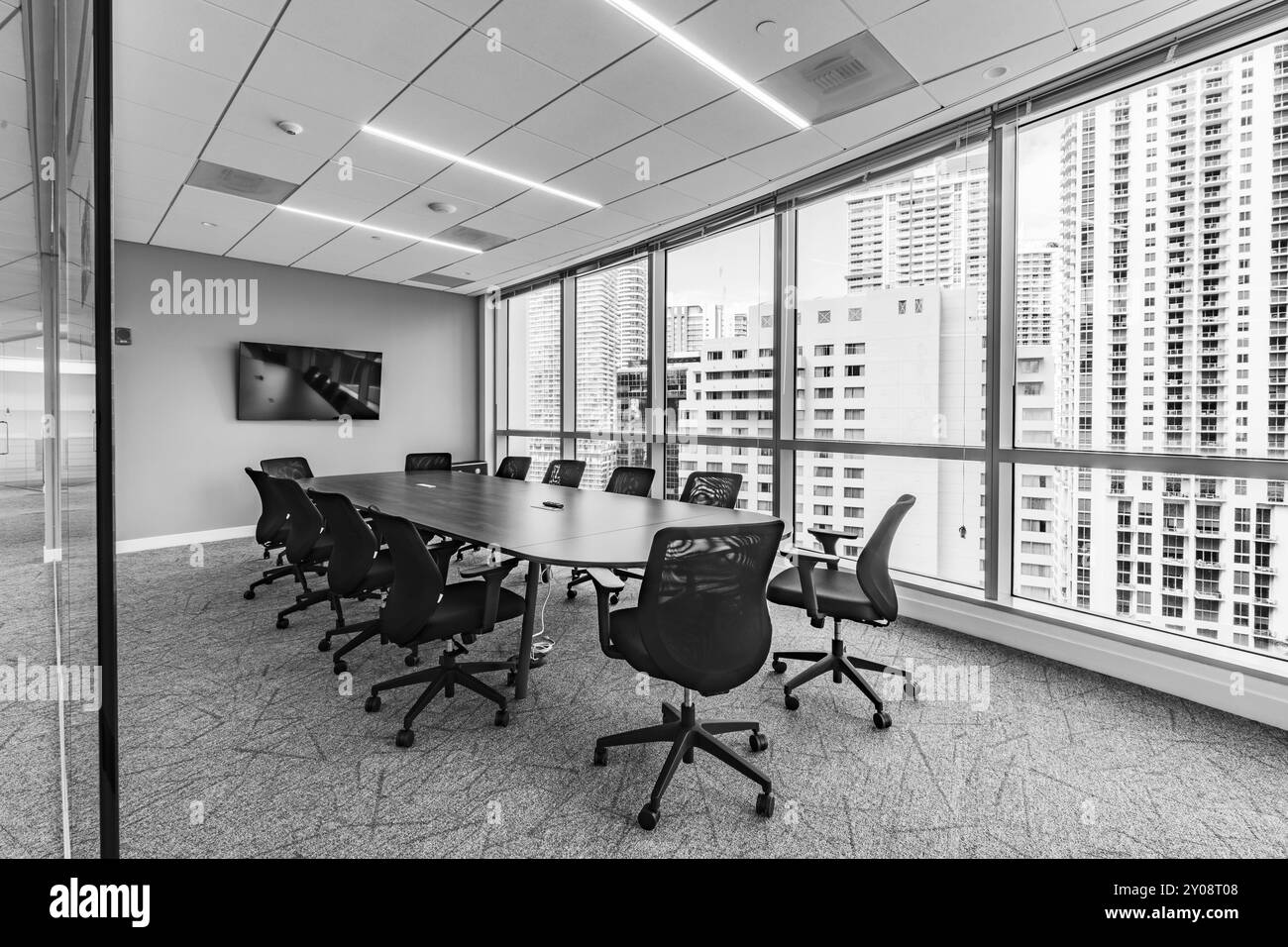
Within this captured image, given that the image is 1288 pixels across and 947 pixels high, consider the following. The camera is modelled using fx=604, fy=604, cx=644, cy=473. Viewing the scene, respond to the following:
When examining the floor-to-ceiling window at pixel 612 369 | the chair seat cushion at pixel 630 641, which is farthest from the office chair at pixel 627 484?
the chair seat cushion at pixel 630 641

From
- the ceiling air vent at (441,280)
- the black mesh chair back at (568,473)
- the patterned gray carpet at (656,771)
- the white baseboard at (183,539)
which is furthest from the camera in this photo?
the ceiling air vent at (441,280)

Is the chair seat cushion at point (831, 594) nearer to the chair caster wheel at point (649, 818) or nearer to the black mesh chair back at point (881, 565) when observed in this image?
the black mesh chair back at point (881, 565)

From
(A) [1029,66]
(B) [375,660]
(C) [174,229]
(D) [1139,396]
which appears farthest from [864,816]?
(C) [174,229]

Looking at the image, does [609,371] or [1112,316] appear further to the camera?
[609,371]

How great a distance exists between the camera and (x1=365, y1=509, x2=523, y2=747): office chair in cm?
247

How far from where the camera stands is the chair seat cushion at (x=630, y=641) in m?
2.14

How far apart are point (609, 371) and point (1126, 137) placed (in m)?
4.90

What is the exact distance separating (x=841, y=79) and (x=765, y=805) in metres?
3.60

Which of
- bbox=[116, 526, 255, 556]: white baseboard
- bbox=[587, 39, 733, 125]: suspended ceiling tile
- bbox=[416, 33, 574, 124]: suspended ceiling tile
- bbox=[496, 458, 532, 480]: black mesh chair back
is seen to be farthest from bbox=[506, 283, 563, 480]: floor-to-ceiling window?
bbox=[587, 39, 733, 125]: suspended ceiling tile

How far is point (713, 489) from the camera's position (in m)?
4.38

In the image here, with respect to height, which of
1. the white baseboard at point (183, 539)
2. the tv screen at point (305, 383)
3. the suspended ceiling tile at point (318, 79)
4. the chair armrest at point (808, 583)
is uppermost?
the suspended ceiling tile at point (318, 79)

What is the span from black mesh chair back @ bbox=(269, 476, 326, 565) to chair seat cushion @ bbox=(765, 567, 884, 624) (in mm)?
2928

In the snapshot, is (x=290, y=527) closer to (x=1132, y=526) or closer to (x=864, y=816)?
(x=864, y=816)

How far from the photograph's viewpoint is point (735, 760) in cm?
218
